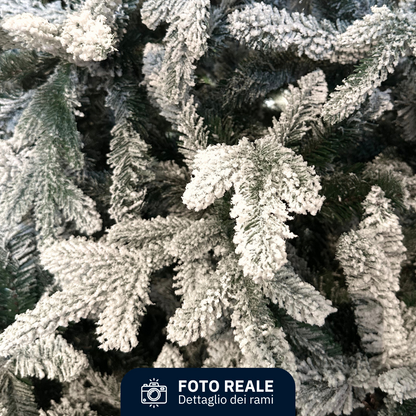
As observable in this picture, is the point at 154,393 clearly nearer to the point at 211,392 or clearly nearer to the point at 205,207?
the point at 211,392

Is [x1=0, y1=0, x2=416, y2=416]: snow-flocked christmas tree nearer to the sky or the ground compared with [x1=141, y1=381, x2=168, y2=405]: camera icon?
nearer to the sky

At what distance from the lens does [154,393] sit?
45 centimetres

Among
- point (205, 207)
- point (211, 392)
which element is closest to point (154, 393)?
point (211, 392)

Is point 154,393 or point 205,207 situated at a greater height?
point 205,207

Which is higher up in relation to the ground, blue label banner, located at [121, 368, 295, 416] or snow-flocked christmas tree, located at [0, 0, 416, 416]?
snow-flocked christmas tree, located at [0, 0, 416, 416]

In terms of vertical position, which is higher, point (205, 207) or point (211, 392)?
point (205, 207)

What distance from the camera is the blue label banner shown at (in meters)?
0.42

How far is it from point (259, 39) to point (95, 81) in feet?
0.90

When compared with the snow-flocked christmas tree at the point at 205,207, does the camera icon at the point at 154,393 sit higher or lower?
lower

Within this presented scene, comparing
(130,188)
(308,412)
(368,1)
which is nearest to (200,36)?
(130,188)

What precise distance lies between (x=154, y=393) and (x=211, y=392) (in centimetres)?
7

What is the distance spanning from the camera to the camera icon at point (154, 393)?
0.44m

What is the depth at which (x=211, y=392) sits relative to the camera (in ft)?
1.45

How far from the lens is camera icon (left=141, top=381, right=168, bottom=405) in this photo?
0.44 m
